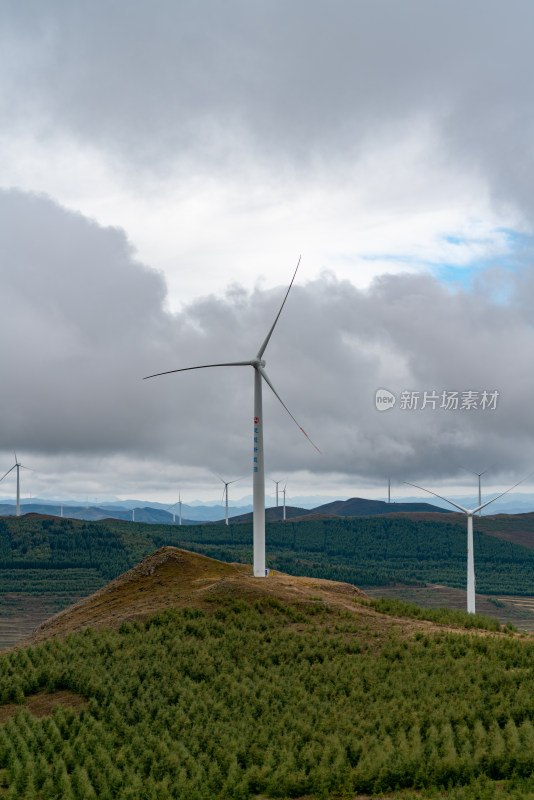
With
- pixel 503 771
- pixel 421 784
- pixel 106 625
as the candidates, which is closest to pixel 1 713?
pixel 106 625

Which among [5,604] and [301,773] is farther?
[5,604]

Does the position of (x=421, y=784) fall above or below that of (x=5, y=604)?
above

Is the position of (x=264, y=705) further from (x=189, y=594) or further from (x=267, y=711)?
(x=189, y=594)

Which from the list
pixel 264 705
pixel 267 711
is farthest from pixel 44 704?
pixel 267 711

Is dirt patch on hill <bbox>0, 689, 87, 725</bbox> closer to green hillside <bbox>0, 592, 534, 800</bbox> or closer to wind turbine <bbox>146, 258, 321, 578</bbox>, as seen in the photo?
green hillside <bbox>0, 592, 534, 800</bbox>

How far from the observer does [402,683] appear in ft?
116

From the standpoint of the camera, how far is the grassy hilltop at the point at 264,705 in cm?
2644

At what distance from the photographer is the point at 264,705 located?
33.7 metres

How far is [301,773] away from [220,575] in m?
35.9

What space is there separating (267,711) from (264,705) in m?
0.64

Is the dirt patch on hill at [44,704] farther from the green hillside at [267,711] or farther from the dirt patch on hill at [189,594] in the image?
the dirt patch on hill at [189,594]

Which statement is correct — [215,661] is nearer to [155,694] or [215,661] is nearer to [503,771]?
[155,694]

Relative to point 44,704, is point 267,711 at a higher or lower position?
higher

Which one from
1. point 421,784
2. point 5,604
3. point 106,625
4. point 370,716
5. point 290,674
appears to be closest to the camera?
point 421,784
